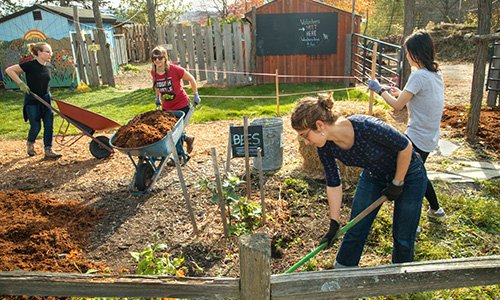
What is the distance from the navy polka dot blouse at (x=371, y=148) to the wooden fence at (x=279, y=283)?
689mm

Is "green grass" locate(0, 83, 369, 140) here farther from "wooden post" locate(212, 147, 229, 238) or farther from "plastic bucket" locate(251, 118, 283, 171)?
"wooden post" locate(212, 147, 229, 238)

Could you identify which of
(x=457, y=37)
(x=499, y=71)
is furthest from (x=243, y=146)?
(x=457, y=37)

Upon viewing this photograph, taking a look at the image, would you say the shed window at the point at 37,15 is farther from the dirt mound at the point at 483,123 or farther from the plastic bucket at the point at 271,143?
the dirt mound at the point at 483,123

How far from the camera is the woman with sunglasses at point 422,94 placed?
119 inches

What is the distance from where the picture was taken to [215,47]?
11250 millimetres

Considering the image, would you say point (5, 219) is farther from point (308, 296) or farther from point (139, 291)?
point (308, 296)

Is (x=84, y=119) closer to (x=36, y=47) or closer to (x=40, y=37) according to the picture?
(x=36, y=47)

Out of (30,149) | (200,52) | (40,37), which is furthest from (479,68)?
(40,37)

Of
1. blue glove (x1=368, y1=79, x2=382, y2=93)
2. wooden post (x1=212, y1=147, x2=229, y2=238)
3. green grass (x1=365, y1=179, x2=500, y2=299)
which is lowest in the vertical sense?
green grass (x1=365, y1=179, x2=500, y2=299)

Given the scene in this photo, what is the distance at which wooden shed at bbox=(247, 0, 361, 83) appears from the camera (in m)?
10.7

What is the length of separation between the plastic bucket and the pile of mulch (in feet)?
6.99

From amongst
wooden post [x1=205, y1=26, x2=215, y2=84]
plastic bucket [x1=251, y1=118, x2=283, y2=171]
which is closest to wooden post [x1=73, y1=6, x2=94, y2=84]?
wooden post [x1=205, y1=26, x2=215, y2=84]

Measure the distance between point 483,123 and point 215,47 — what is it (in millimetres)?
7311

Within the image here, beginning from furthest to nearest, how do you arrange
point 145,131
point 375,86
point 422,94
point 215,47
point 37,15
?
point 37,15 < point 215,47 < point 145,131 < point 375,86 < point 422,94
